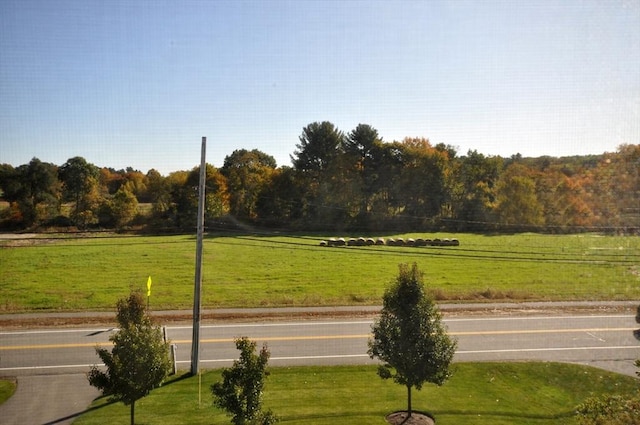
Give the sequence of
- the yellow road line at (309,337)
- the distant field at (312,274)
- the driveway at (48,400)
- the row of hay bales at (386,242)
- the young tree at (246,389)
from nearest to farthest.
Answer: the young tree at (246,389)
the driveway at (48,400)
the yellow road line at (309,337)
the distant field at (312,274)
the row of hay bales at (386,242)

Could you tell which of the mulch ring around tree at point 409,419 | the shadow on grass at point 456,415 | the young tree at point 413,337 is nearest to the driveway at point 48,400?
the shadow on grass at point 456,415

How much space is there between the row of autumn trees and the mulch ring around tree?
8260mm

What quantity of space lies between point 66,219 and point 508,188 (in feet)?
63.0

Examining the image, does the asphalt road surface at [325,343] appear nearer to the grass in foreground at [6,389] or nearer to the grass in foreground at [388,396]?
the grass in foreground at [6,389]

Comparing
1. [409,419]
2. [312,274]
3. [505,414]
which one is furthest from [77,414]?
[312,274]

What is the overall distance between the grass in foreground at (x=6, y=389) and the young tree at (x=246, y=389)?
5.17 metres

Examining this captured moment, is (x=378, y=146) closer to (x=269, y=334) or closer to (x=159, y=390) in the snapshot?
(x=269, y=334)

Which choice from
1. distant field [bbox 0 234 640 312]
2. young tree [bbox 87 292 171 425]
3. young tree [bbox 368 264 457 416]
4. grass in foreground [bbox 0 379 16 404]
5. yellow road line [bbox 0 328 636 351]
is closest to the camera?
young tree [bbox 87 292 171 425]

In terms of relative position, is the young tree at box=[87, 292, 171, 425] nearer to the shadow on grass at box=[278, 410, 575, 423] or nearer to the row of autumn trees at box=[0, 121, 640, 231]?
the shadow on grass at box=[278, 410, 575, 423]

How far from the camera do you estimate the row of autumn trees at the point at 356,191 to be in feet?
43.3

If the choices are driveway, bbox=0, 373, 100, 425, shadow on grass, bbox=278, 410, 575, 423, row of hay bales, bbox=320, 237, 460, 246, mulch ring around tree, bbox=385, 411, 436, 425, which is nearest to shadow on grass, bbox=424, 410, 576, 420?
shadow on grass, bbox=278, 410, 575, 423

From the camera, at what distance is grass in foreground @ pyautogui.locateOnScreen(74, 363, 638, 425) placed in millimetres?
7355

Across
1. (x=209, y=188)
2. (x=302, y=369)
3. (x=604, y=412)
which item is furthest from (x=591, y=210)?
(x=209, y=188)

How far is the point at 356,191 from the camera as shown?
32.7 metres
